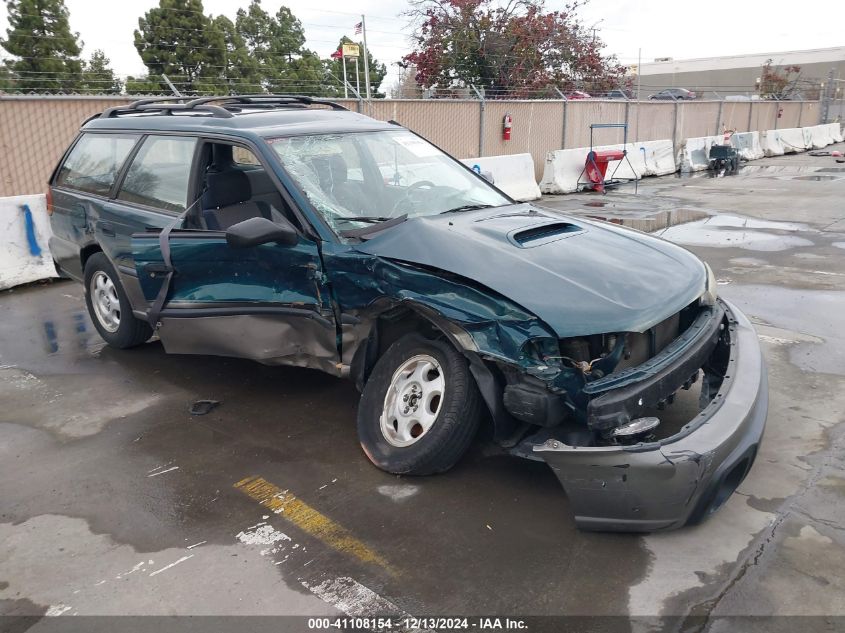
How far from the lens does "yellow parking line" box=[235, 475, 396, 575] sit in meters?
3.19

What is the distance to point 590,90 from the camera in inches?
1026

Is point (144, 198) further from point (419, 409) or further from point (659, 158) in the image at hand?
point (659, 158)

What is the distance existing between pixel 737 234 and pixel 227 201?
8110mm

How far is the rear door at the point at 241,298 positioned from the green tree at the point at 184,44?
18.1 meters

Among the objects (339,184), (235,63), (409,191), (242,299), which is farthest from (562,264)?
(235,63)

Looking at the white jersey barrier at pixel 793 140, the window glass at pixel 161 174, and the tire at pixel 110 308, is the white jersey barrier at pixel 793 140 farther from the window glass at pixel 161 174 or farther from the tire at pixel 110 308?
the tire at pixel 110 308

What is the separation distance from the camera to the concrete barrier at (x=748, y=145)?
2232 cm

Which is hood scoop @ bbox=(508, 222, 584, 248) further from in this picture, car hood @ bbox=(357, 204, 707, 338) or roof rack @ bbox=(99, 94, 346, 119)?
roof rack @ bbox=(99, 94, 346, 119)

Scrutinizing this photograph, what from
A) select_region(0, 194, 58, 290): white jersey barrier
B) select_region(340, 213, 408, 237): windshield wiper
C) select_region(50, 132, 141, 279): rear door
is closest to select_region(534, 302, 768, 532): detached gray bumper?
select_region(340, 213, 408, 237): windshield wiper

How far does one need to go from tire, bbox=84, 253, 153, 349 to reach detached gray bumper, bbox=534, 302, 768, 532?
12.4 ft

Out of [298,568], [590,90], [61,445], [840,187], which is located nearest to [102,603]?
[298,568]

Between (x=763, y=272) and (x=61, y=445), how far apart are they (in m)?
7.17

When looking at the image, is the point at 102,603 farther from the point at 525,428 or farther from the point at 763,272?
the point at 763,272

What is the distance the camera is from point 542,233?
157 inches
